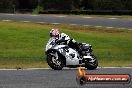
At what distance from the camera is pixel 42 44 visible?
1035 inches

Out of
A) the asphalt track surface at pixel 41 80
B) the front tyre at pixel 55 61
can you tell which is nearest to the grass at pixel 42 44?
Answer: the front tyre at pixel 55 61

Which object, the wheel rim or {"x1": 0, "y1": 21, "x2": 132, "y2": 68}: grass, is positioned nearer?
the wheel rim

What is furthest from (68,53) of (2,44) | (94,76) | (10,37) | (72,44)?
(10,37)

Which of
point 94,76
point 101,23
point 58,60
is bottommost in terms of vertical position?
point 101,23

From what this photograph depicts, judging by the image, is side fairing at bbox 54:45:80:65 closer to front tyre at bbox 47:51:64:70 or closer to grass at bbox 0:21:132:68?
front tyre at bbox 47:51:64:70

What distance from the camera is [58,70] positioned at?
15406 millimetres

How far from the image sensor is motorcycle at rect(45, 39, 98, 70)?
618 inches

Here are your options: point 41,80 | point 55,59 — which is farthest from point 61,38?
point 41,80

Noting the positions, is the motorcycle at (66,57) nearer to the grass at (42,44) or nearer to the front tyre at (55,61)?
the front tyre at (55,61)

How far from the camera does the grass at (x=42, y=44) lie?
66.0ft

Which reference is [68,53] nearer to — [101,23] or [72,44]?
[72,44]

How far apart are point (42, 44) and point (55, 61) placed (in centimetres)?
1064

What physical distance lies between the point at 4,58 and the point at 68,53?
230 inches

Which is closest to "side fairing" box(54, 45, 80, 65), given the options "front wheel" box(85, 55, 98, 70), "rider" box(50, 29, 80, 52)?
"rider" box(50, 29, 80, 52)
